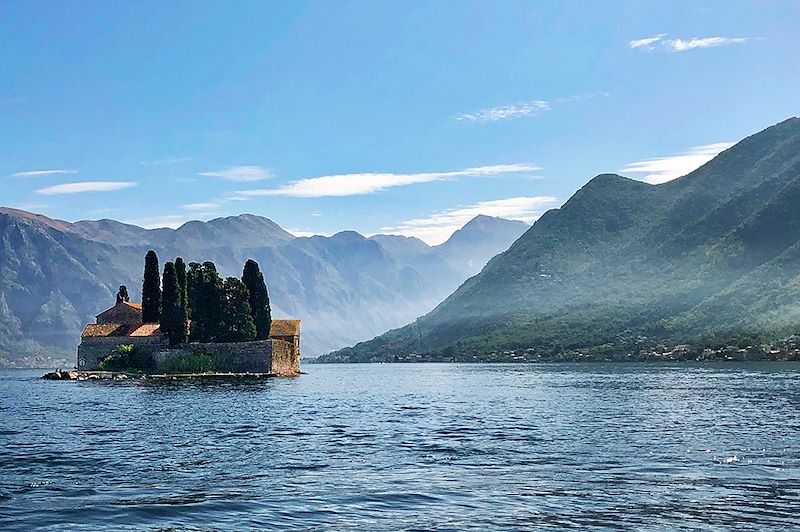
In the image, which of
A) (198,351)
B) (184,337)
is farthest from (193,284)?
(198,351)

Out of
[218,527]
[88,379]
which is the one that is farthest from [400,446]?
[88,379]

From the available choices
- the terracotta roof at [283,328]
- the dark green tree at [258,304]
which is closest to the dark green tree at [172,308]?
the dark green tree at [258,304]

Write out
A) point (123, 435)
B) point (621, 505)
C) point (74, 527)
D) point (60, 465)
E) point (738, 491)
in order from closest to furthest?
point (74, 527)
point (621, 505)
point (738, 491)
point (60, 465)
point (123, 435)

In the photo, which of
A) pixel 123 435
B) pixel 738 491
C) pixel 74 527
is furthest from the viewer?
pixel 123 435

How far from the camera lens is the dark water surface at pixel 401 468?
84.1 ft

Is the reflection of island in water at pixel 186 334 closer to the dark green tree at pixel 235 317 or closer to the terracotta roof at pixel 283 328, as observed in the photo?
the dark green tree at pixel 235 317

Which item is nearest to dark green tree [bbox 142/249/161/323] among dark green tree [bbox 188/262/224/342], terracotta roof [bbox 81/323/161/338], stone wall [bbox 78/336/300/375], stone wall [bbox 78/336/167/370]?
terracotta roof [bbox 81/323/161/338]

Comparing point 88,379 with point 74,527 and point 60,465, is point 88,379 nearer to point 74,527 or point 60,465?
point 60,465

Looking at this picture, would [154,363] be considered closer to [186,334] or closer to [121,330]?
[186,334]

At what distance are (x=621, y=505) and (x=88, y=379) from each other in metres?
106

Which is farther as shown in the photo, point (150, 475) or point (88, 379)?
point (88, 379)

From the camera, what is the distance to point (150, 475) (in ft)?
110

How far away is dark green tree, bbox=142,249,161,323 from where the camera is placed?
131 meters

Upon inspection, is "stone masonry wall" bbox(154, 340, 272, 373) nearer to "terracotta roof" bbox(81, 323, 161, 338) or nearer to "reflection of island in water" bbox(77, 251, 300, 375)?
"reflection of island in water" bbox(77, 251, 300, 375)
